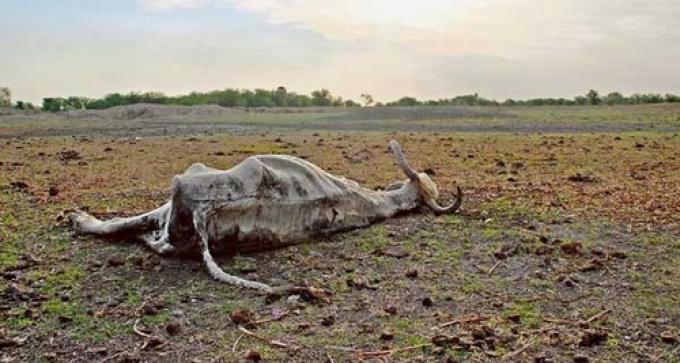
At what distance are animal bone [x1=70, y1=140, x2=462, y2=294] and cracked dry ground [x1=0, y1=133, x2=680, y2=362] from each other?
131 mm

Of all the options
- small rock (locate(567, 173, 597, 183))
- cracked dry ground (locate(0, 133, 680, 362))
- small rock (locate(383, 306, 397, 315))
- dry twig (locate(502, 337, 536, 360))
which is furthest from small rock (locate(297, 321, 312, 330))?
small rock (locate(567, 173, 597, 183))

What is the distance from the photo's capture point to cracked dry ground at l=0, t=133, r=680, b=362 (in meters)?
4.22

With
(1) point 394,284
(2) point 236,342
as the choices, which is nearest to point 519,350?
(1) point 394,284

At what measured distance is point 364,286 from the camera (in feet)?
17.2

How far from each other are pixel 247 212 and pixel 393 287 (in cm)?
130

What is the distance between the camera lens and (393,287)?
5234mm

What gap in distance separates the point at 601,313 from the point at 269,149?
37.0 feet

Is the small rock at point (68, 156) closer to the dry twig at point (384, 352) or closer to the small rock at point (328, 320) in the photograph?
the small rock at point (328, 320)

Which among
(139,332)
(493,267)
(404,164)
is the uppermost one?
(404,164)

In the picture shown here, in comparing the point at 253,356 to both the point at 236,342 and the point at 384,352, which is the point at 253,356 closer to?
the point at 236,342

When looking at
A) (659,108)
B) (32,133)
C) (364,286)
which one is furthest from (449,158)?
(659,108)

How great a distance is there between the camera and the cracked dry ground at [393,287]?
4.22m

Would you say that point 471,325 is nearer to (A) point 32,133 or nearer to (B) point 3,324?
(B) point 3,324

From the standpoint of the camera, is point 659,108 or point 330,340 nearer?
point 330,340
